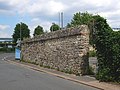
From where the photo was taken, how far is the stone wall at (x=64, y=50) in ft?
63.5

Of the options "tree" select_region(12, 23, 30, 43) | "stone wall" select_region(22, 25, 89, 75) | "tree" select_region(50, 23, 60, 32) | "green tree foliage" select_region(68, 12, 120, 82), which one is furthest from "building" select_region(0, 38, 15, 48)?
"green tree foliage" select_region(68, 12, 120, 82)

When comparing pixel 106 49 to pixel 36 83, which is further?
pixel 106 49

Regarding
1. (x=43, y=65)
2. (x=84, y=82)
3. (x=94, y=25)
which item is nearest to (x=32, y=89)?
(x=84, y=82)

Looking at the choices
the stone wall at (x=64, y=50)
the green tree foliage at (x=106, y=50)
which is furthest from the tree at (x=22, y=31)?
the green tree foliage at (x=106, y=50)

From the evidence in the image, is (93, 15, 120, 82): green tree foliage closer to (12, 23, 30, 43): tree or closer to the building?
(12, 23, 30, 43): tree

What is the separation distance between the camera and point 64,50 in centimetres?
2234

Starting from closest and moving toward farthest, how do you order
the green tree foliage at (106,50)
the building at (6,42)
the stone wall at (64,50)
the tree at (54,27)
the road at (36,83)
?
the road at (36,83) → the green tree foliage at (106,50) → the stone wall at (64,50) → the tree at (54,27) → the building at (6,42)

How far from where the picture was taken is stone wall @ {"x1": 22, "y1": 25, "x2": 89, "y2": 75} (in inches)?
762

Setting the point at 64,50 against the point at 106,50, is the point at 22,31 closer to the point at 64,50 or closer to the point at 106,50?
the point at 64,50

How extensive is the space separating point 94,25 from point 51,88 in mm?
5586

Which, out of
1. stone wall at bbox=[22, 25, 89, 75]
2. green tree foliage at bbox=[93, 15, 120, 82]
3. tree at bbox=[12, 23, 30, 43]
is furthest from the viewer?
tree at bbox=[12, 23, 30, 43]

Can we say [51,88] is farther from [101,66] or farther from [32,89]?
[101,66]

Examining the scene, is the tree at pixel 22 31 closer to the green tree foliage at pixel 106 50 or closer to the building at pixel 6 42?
the building at pixel 6 42

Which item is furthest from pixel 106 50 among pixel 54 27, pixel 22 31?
pixel 22 31
